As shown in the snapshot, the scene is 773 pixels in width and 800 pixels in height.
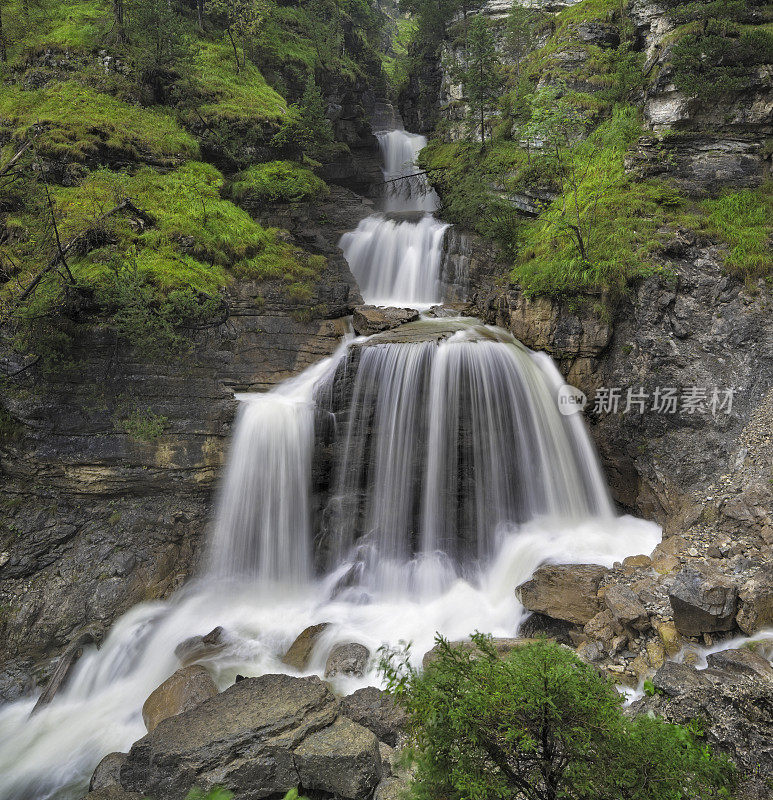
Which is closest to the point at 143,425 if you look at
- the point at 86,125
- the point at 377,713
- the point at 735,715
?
the point at 377,713

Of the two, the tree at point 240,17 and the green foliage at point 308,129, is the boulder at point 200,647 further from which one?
the tree at point 240,17

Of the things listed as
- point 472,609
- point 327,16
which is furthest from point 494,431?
point 327,16

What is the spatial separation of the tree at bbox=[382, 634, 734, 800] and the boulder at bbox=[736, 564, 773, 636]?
14.0 ft

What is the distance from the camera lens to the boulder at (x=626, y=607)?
6750 millimetres

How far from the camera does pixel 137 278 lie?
35.0 ft

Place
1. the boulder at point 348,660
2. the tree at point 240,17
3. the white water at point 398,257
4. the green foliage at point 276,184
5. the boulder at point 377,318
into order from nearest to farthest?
the boulder at point 348,660
the boulder at point 377,318
the green foliage at point 276,184
the white water at point 398,257
the tree at point 240,17

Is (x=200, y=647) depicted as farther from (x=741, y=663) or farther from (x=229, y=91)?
(x=229, y=91)

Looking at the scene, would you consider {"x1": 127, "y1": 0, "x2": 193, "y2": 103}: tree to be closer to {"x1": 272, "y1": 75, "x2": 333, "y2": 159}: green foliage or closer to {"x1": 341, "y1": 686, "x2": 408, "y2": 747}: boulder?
{"x1": 272, "y1": 75, "x2": 333, "y2": 159}: green foliage

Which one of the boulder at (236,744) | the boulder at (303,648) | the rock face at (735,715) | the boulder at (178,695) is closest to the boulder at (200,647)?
the boulder at (178,695)

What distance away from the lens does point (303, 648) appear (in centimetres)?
828

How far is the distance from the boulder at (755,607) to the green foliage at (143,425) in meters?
11.2

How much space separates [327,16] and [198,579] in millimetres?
30306

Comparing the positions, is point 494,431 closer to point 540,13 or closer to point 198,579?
point 198,579

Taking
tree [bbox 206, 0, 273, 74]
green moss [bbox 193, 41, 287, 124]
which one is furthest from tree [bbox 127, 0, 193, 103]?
tree [bbox 206, 0, 273, 74]
